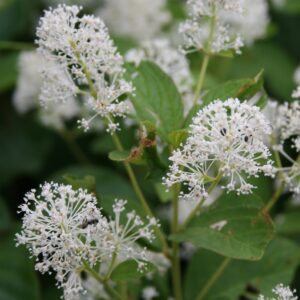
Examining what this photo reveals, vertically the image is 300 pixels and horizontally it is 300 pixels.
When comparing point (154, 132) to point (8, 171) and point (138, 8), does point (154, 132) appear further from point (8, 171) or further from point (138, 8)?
point (138, 8)

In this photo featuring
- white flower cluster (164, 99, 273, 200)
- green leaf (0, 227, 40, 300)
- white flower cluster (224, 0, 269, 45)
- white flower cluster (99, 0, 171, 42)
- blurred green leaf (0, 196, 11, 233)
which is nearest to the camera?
white flower cluster (164, 99, 273, 200)

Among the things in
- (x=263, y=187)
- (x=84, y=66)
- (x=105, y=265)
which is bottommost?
(x=263, y=187)

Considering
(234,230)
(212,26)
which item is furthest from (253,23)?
(234,230)

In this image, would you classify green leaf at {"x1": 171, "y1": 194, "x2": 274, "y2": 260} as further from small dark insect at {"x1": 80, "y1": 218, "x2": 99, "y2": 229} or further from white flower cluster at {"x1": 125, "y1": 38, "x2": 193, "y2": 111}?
white flower cluster at {"x1": 125, "y1": 38, "x2": 193, "y2": 111}

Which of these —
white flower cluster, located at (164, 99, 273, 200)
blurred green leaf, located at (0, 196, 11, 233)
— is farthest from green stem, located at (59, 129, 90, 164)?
white flower cluster, located at (164, 99, 273, 200)

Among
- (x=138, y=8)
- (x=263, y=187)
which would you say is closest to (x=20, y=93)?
(x=138, y=8)

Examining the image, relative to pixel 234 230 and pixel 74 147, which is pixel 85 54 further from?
pixel 74 147
